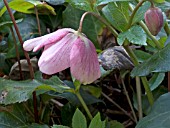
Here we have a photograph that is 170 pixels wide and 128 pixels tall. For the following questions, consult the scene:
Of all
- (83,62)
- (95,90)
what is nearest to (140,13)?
(83,62)

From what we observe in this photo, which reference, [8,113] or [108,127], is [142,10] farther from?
[8,113]

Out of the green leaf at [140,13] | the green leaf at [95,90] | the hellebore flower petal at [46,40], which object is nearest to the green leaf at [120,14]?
the green leaf at [140,13]

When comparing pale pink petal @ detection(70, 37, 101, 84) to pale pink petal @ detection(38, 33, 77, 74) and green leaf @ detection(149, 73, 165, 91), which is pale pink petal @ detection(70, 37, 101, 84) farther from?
green leaf @ detection(149, 73, 165, 91)

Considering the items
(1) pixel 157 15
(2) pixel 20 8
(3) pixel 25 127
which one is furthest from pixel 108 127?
(2) pixel 20 8

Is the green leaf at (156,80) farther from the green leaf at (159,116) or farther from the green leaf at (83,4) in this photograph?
the green leaf at (83,4)

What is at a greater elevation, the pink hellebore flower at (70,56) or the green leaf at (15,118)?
the pink hellebore flower at (70,56)
